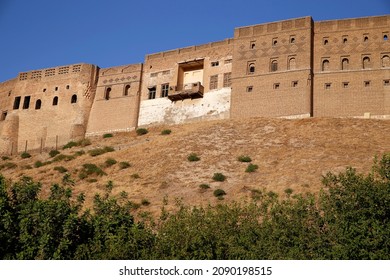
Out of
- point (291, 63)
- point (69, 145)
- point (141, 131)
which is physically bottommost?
point (69, 145)

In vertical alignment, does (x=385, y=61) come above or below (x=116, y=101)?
above

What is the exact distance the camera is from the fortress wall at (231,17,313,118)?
3503cm

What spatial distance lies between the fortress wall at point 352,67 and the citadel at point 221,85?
58 millimetres

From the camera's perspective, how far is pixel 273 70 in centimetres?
3666

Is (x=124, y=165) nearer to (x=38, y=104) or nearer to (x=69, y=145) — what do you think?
(x=69, y=145)

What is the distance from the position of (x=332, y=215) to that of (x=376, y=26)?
2166cm

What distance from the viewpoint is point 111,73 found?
43.9 metres

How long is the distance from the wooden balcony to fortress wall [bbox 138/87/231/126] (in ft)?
0.90

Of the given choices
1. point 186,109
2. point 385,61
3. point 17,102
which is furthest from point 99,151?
point 385,61

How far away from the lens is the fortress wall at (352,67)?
109 ft

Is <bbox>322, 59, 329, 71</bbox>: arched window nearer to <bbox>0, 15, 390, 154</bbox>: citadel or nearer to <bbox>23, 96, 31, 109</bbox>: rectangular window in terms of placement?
<bbox>0, 15, 390, 154</bbox>: citadel

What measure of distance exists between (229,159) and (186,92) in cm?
→ 1014

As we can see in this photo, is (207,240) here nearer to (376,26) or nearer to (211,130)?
(211,130)

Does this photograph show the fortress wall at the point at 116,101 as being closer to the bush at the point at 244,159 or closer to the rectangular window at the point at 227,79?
the rectangular window at the point at 227,79
